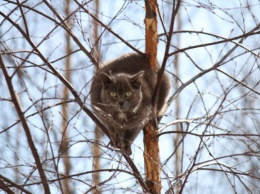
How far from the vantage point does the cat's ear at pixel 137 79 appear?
488 centimetres

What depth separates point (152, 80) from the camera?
508cm

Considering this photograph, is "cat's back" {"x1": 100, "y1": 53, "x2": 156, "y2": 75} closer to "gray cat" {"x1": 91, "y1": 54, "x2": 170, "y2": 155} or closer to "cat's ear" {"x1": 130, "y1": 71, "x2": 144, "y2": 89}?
"gray cat" {"x1": 91, "y1": 54, "x2": 170, "y2": 155}

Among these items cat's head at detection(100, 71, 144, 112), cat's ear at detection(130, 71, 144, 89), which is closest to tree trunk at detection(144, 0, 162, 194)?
cat's ear at detection(130, 71, 144, 89)

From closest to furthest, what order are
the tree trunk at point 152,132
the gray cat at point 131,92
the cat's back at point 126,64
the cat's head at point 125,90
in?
the tree trunk at point 152,132 → the gray cat at point 131,92 → the cat's head at point 125,90 → the cat's back at point 126,64

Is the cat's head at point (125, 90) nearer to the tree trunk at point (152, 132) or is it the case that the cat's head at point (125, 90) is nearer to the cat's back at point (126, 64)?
the cat's back at point (126, 64)

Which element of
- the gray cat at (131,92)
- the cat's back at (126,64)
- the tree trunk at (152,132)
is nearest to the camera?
the tree trunk at (152,132)

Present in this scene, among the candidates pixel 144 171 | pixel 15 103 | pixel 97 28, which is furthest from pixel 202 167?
pixel 15 103

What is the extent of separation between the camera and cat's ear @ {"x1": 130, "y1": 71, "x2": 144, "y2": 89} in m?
4.88

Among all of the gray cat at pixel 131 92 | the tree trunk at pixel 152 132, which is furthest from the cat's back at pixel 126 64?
the tree trunk at pixel 152 132

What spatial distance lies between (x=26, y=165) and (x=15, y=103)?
608 millimetres

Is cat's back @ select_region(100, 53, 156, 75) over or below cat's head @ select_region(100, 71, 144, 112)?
over

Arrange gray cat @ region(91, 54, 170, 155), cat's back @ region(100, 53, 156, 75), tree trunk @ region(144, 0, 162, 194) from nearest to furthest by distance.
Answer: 1. tree trunk @ region(144, 0, 162, 194)
2. gray cat @ region(91, 54, 170, 155)
3. cat's back @ region(100, 53, 156, 75)

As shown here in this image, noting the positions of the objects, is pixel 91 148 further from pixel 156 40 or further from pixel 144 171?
pixel 156 40

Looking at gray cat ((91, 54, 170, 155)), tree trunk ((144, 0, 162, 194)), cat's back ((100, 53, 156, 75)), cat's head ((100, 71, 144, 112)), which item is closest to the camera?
tree trunk ((144, 0, 162, 194))
